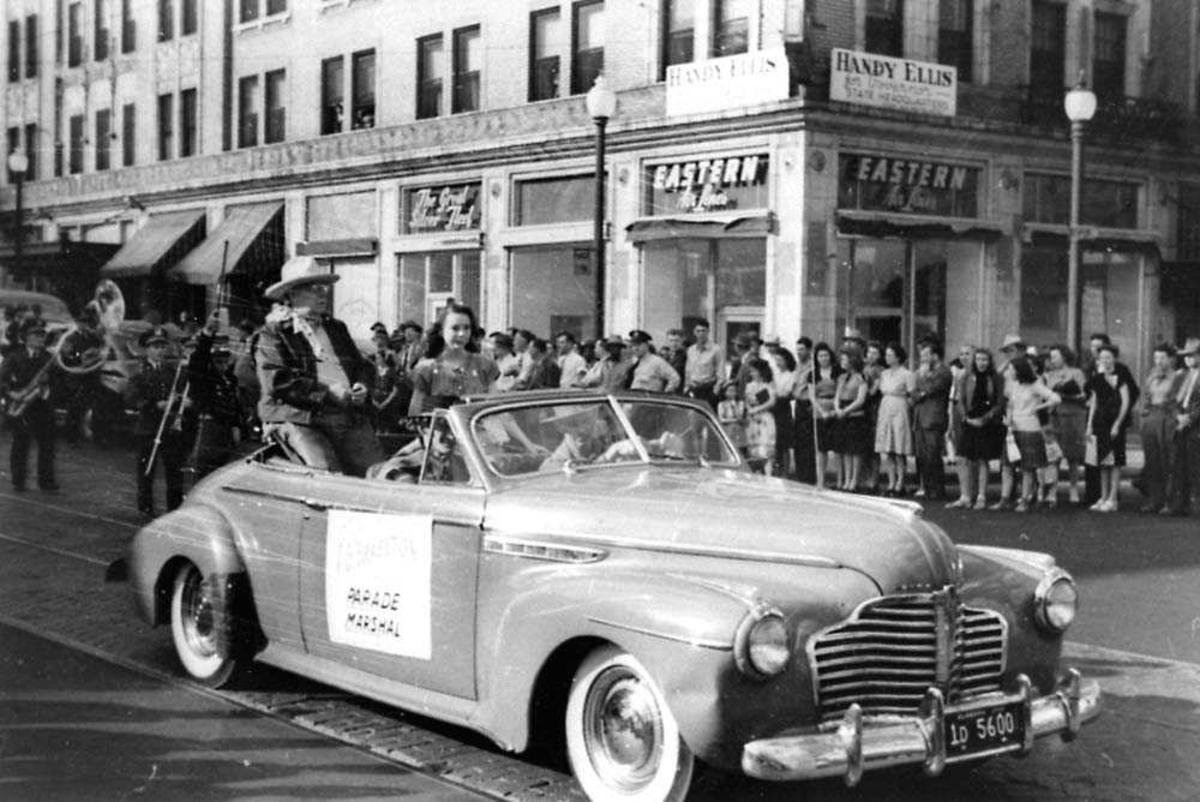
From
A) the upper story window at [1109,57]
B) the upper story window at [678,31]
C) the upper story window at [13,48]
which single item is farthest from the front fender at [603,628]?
the upper story window at [1109,57]

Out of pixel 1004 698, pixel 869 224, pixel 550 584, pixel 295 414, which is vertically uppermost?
pixel 869 224

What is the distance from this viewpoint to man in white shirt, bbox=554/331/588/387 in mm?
13164

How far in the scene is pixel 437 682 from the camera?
472 cm

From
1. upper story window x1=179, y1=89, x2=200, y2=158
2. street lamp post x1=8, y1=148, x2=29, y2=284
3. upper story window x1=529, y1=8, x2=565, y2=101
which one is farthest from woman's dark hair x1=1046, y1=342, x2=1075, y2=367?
street lamp post x1=8, y1=148, x2=29, y2=284

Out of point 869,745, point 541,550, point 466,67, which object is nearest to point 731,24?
point 466,67

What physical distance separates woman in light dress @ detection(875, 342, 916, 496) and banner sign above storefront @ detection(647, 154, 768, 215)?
5.36m

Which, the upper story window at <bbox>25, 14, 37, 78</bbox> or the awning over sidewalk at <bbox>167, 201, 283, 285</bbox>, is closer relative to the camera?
the upper story window at <bbox>25, 14, 37, 78</bbox>

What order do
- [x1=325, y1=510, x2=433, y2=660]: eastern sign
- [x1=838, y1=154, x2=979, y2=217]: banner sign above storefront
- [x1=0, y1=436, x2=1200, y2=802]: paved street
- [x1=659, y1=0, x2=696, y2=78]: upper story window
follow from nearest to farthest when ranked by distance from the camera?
[x1=0, y1=436, x2=1200, y2=802]: paved street → [x1=325, y1=510, x2=433, y2=660]: eastern sign → [x1=659, y1=0, x2=696, y2=78]: upper story window → [x1=838, y1=154, x2=979, y2=217]: banner sign above storefront

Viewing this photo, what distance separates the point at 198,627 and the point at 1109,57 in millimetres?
14546

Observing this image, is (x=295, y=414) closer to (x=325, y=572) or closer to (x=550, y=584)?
(x=325, y=572)

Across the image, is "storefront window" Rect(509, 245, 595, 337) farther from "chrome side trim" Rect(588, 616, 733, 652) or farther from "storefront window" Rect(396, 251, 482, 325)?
"chrome side trim" Rect(588, 616, 733, 652)

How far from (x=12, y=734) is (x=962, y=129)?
1564cm

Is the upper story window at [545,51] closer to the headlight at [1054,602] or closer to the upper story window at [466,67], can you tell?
the upper story window at [466,67]

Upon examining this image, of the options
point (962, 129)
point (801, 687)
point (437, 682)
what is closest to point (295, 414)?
point (437, 682)
